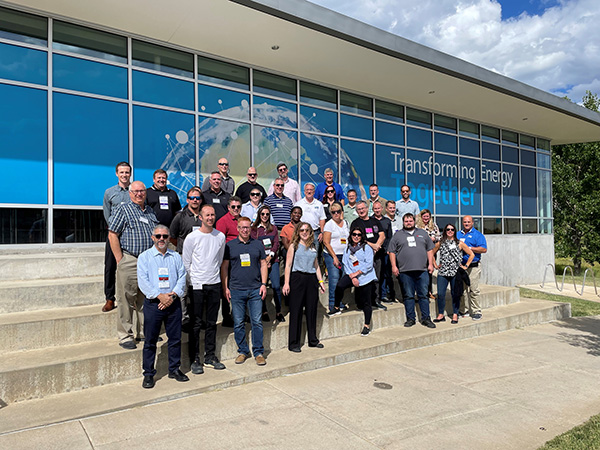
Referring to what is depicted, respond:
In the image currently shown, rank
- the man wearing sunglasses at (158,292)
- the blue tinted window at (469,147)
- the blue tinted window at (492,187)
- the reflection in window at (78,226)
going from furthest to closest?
the blue tinted window at (492,187), the blue tinted window at (469,147), the reflection in window at (78,226), the man wearing sunglasses at (158,292)

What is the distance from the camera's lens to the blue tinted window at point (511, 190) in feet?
60.7

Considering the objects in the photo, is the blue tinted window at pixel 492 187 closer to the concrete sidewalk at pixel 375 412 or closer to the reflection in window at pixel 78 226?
the concrete sidewalk at pixel 375 412

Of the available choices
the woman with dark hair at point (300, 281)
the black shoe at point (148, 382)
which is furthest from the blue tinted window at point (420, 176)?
the black shoe at point (148, 382)

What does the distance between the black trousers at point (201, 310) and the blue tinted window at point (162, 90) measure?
592 centimetres

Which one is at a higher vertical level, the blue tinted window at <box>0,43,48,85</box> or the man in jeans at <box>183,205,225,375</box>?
the blue tinted window at <box>0,43,48,85</box>

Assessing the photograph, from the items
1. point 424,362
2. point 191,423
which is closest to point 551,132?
point 424,362

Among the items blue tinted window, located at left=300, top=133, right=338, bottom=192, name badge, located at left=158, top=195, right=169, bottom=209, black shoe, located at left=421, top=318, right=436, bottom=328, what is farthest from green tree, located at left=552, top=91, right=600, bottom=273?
name badge, located at left=158, top=195, right=169, bottom=209

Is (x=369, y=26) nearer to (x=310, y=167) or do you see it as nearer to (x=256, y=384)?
(x=310, y=167)

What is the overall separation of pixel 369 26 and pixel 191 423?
29.2 ft

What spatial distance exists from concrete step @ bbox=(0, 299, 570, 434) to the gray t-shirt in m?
1.09

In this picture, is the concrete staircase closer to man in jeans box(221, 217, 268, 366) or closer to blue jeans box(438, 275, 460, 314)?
man in jeans box(221, 217, 268, 366)

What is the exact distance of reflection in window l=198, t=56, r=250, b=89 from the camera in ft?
35.2

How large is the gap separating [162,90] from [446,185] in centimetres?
1030

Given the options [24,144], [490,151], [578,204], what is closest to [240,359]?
[24,144]
